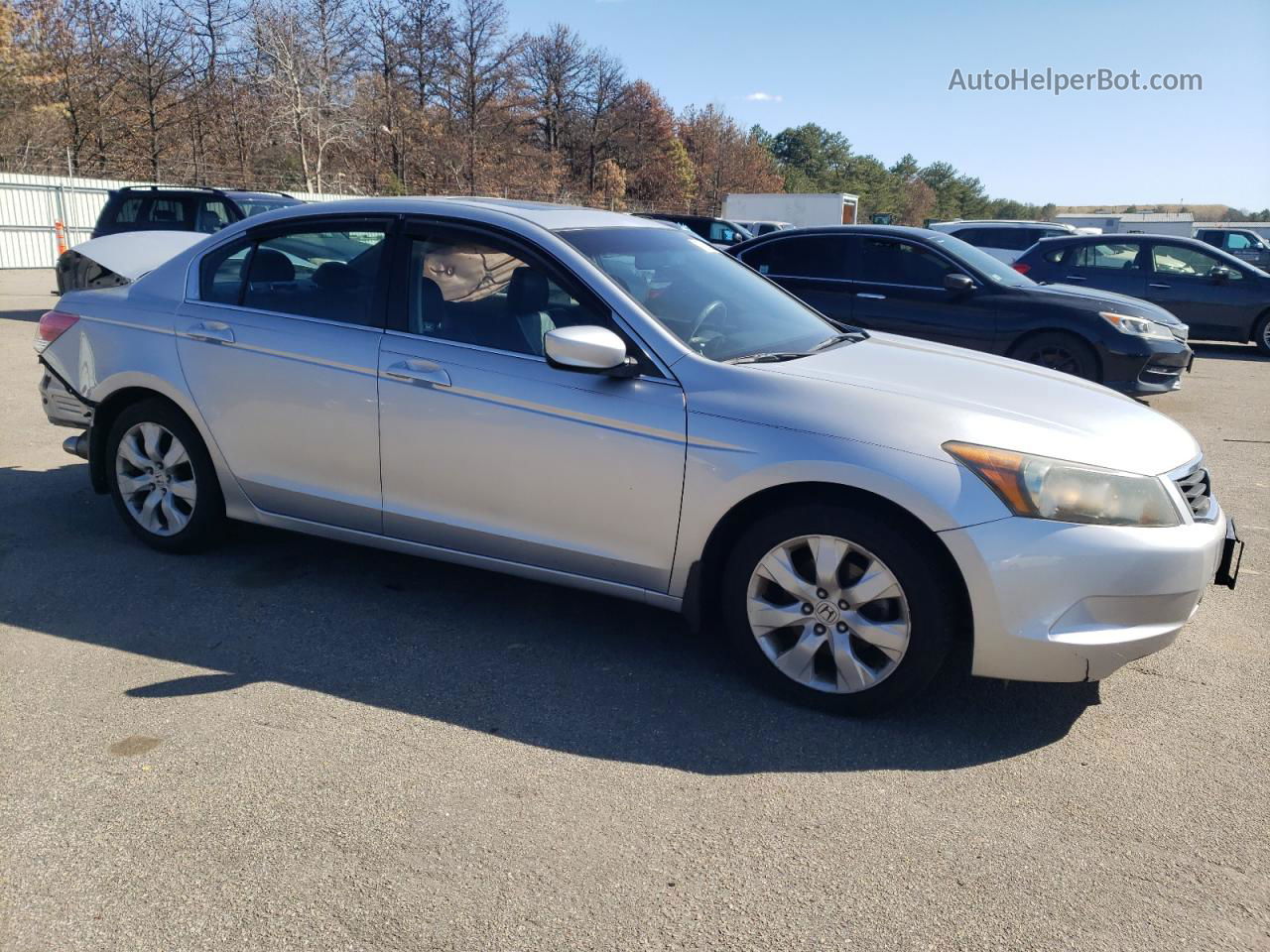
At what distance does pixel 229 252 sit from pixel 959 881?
160 inches

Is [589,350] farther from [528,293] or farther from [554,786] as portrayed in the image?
[554,786]

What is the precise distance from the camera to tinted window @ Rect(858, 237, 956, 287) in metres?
9.79

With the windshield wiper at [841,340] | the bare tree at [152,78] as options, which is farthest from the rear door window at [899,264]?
the bare tree at [152,78]

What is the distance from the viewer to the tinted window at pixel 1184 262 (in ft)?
47.4

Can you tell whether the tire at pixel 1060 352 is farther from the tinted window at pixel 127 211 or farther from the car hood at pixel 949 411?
the tinted window at pixel 127 211

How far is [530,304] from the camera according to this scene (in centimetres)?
410

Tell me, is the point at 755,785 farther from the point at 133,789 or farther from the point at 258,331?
the point at 258,331

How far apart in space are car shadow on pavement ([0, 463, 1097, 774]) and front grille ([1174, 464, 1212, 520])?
0.79m

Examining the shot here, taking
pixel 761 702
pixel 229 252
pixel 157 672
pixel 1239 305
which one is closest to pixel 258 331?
pixel 229 252

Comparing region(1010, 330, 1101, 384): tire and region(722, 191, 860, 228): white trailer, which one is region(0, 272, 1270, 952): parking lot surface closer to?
region(1010, 330, 1101, 384): tire

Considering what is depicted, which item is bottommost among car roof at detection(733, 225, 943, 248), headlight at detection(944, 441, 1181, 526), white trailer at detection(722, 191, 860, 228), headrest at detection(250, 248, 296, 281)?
headlight at detection(944, 441, 1181, 526)

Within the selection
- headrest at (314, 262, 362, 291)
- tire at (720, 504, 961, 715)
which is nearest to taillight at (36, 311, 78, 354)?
headrest at (314, 262, 362, 291)

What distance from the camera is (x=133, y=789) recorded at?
10.0 ft

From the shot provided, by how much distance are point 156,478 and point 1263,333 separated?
15255 mm
